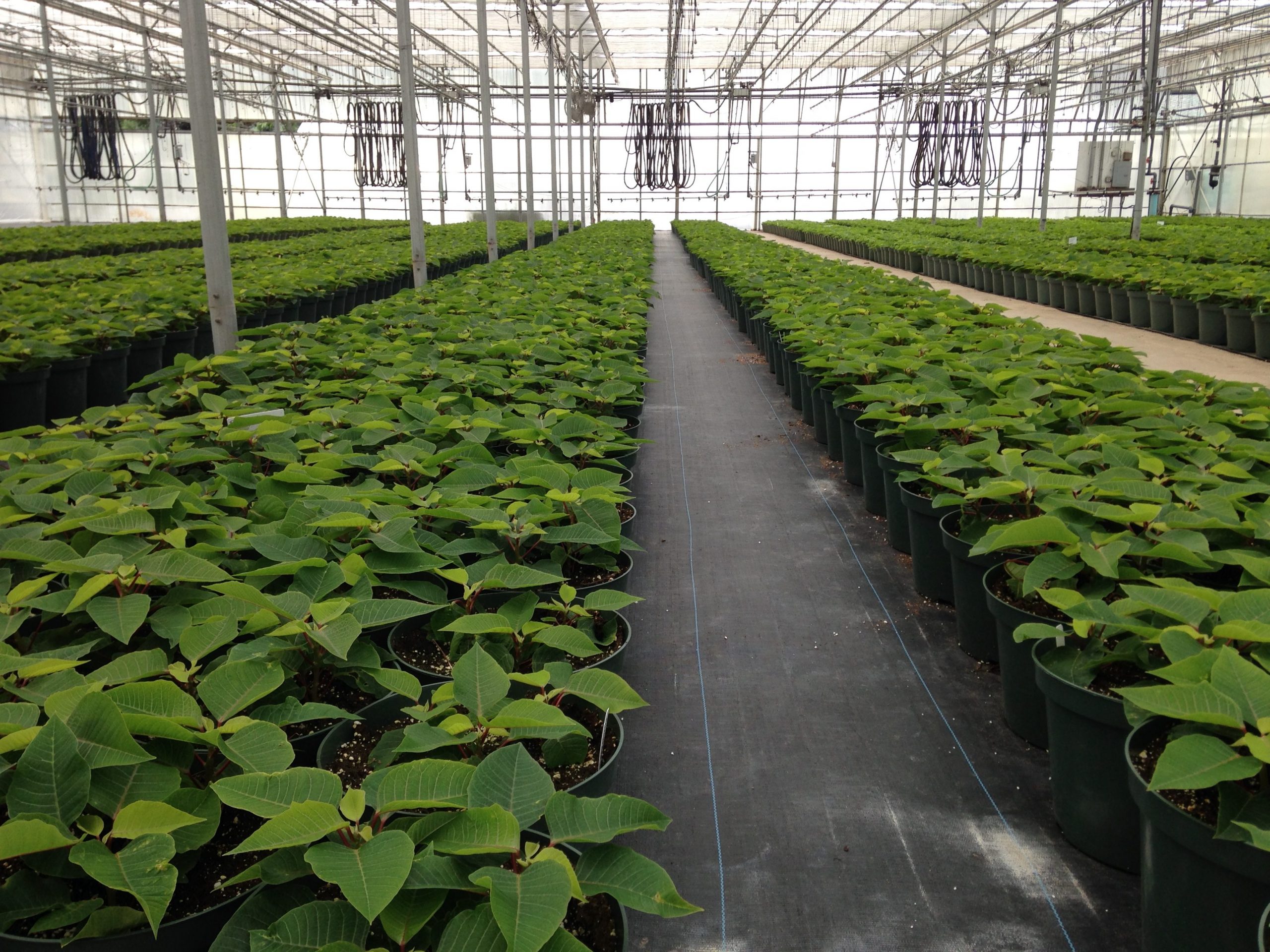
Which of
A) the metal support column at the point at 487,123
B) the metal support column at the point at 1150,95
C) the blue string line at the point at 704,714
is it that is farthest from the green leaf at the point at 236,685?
the metal support column at the point at 1150,95

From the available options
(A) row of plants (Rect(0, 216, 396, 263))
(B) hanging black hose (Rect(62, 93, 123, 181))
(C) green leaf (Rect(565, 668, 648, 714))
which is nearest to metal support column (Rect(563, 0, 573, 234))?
Answer: (A) row of plants (Rect(0, 216, 396, 263))

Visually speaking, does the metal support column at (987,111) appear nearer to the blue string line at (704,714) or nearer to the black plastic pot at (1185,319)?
the black plastic pot at (1185,319)

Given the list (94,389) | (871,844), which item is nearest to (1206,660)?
(871,844)

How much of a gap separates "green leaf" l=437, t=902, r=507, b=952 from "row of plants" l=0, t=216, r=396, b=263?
29.7ft

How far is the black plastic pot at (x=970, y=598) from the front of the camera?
100.0 inches

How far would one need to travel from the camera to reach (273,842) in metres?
0.98

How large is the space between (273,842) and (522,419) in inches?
73.8

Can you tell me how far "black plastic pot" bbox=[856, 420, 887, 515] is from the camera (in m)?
3.80

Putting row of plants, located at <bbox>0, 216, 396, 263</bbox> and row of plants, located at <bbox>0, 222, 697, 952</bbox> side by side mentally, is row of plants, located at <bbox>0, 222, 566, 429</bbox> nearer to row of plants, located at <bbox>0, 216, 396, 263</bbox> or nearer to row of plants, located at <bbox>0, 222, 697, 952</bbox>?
row of plants, located at <bbox>0, 216, 396, 263</bbox>

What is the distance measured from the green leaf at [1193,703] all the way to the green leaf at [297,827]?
107 centimetres

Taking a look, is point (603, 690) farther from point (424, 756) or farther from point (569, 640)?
point (424, 756)

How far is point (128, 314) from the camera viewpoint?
18.1 ft

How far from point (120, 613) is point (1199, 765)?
1.64 m

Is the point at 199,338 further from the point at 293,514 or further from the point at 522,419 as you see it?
the point at 293,514
